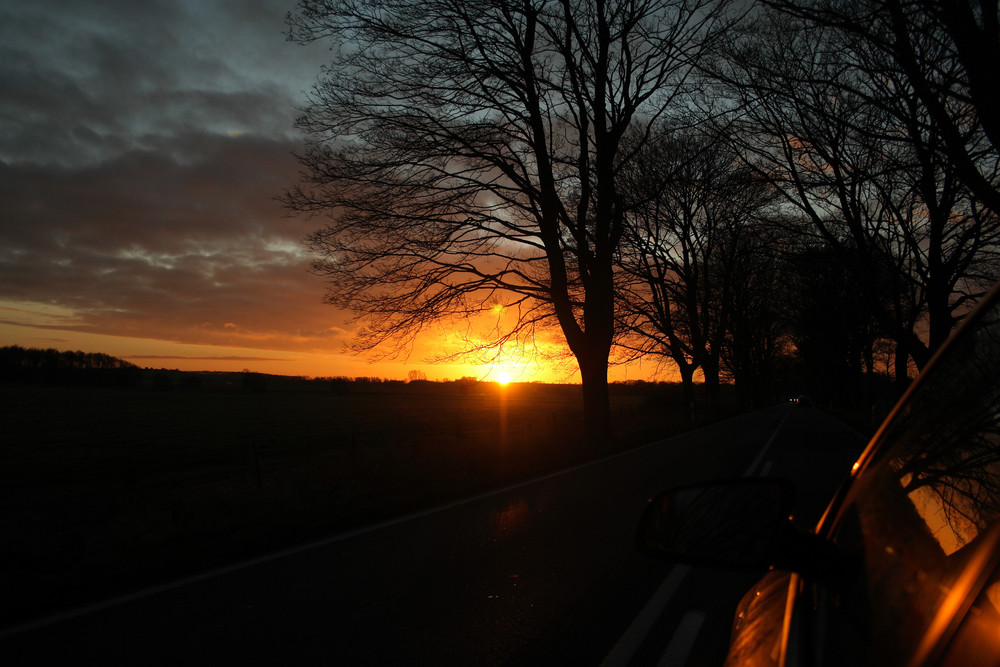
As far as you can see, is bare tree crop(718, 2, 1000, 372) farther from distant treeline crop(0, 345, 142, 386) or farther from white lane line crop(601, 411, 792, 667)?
distant treeline crop(0, 345, 142, 386)

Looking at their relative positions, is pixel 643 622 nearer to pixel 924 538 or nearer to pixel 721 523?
pixel 721 523

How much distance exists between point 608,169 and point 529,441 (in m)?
7.65

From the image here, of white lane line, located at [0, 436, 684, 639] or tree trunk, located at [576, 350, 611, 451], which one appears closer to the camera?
white lane line, located at [0, 436, 684, 639]

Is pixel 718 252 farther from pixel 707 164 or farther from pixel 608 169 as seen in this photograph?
pixel 608 169

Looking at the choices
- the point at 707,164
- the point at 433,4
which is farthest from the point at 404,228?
the point at 707,164

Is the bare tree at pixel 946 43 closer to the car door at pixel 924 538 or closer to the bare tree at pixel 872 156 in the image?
the bare tree at pixel 872 156

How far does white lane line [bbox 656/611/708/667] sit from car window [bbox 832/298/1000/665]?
7.99ft

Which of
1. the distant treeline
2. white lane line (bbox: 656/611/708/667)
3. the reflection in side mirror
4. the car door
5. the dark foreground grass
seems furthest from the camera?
the distant treeline

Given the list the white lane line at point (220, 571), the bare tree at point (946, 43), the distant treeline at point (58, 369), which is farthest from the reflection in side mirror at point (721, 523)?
the distant treeline at point (58, 369)

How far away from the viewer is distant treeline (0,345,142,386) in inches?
3844

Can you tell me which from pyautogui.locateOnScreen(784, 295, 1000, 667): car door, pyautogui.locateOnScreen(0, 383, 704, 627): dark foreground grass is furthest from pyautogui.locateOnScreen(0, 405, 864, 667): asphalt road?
pyautogui.locateOnScreen(784, 295, 1000, 667): car door

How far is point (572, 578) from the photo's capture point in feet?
17.9

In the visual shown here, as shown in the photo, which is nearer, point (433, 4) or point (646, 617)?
point (646, 617)

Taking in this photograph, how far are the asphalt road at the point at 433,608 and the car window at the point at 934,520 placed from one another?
2591 mm
